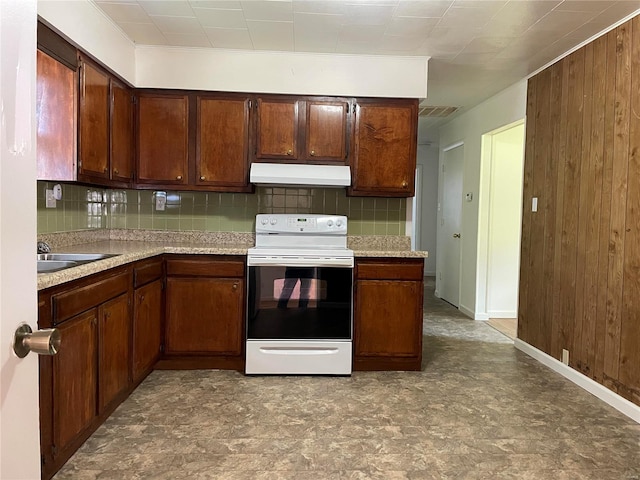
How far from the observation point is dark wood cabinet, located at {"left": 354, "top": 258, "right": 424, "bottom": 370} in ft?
10.8

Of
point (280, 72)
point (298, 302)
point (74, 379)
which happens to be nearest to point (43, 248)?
point (74, 379)

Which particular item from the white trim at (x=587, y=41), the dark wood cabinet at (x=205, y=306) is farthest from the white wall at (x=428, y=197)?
the dark wood cabinet at (x=205, y=306)

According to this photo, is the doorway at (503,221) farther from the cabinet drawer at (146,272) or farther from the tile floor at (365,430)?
the cabinet drawer at (146,272)

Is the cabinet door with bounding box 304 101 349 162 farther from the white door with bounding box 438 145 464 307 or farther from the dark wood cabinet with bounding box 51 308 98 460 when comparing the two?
the white door with bounding box 438 145 464 307

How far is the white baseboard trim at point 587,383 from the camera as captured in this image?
8.56 feet

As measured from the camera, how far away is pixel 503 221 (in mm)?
4953

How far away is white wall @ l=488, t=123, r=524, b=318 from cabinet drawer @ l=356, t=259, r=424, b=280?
1998mm

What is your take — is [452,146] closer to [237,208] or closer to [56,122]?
[237,208]

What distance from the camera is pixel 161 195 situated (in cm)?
378

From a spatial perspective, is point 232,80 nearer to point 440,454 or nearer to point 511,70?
point 511,70

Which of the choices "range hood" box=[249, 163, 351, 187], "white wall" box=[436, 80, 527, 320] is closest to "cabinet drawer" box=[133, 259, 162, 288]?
"range hood" box=[249, 163, 351, 187]

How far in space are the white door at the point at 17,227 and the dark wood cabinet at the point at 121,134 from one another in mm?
2578

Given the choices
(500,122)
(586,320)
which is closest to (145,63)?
(500,122)

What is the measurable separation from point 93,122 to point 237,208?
1297 millimetres
